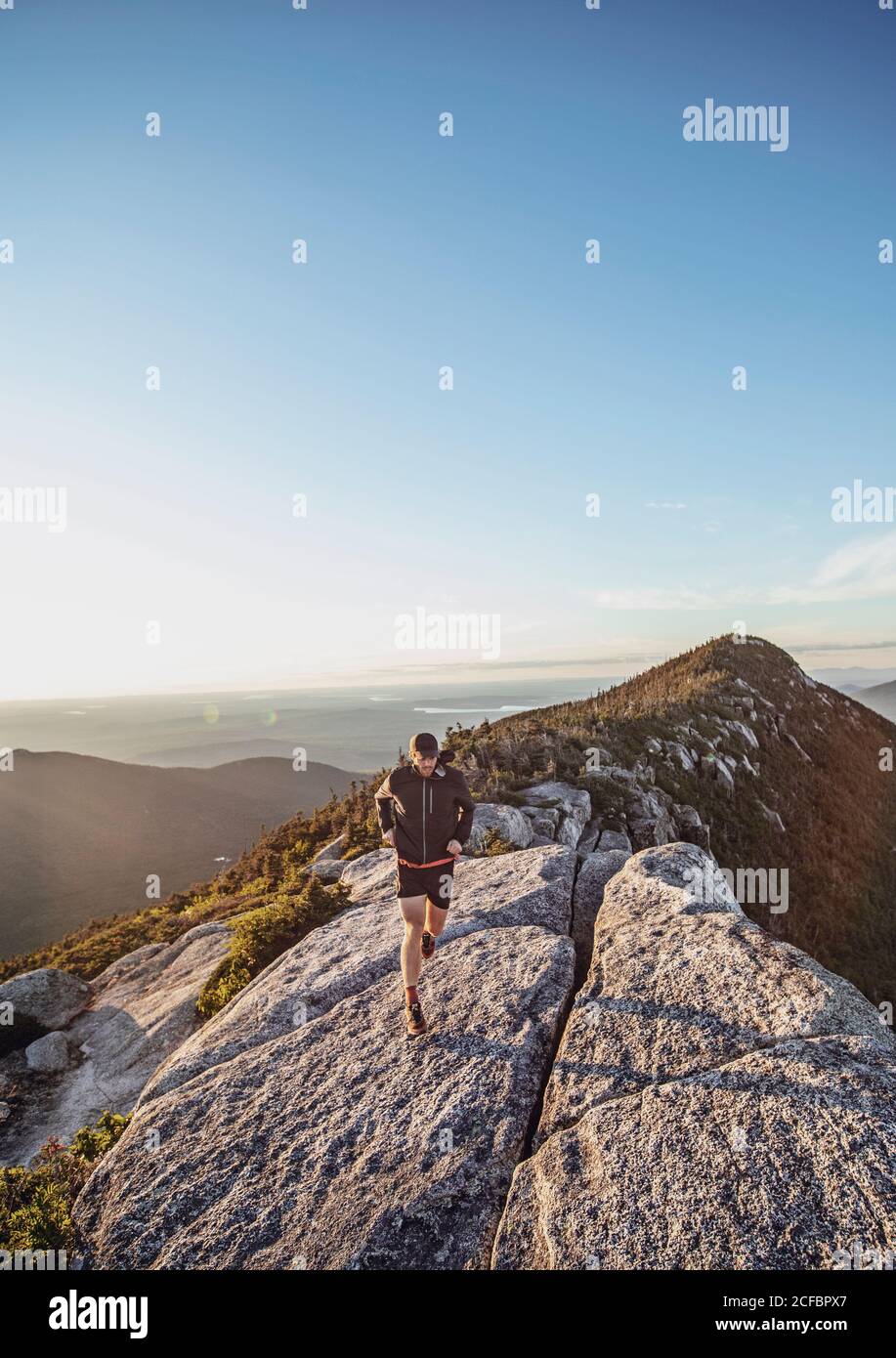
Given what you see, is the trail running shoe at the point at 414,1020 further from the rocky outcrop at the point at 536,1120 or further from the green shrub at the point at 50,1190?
the green shrub at the point at 50,1190

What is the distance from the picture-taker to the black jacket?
25.6ft

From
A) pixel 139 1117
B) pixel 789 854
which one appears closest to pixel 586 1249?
pixel 139 1117

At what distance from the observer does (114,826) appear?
9150 centimetres

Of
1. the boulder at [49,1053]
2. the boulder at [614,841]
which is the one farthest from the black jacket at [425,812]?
the boulder at [49,1053]

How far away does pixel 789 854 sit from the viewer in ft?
97.7

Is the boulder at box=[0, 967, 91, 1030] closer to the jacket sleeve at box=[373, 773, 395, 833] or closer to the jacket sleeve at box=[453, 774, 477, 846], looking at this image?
the jacket sleeve at box=[373, 773, 395, 833]

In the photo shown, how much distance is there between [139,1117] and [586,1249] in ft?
18.2

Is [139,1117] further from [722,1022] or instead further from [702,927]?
[702,927]

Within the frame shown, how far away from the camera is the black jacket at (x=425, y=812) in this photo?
7805mm

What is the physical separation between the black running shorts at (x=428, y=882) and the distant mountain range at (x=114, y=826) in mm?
A: 30487

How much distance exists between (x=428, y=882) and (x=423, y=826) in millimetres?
816

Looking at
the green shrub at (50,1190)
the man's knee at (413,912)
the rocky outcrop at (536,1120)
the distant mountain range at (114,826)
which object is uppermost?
the man's knee at (413,912)

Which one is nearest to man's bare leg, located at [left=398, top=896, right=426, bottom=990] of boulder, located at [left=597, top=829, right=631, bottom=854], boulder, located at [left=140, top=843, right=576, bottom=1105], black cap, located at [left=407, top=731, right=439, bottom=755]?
boulder, located at [left=140, top=843, right=576, bottom=1105]
